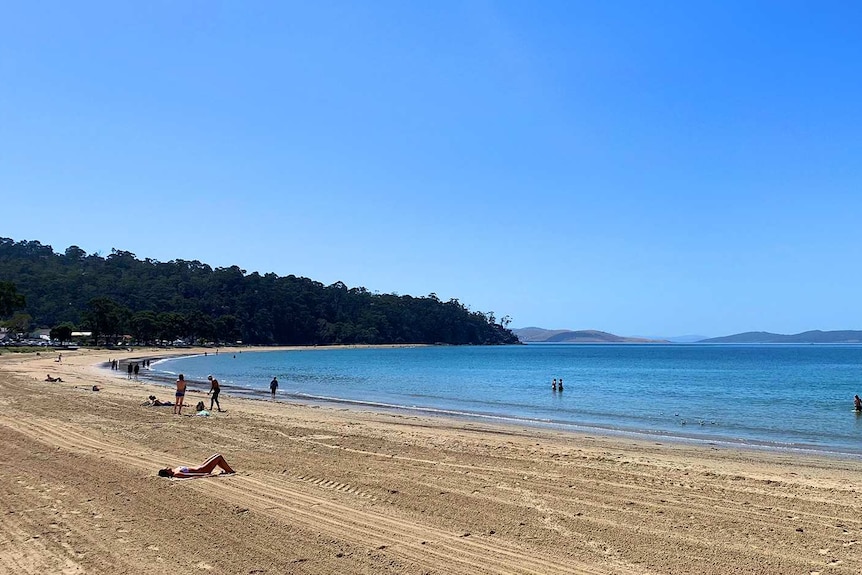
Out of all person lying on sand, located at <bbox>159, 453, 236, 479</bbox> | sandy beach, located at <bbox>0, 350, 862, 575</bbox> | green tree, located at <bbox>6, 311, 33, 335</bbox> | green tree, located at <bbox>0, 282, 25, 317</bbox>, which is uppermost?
green tree, located at <bbox>0, 282, 25, 317</bbox>

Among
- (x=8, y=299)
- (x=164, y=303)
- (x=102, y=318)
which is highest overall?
(x=164, y=303)

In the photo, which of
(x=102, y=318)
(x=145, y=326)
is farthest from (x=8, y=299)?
(x=145, y=326)

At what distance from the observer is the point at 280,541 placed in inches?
281

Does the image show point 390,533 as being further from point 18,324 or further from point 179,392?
point 18,324

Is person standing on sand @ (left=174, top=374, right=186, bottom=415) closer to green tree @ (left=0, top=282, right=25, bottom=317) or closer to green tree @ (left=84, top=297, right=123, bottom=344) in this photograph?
green tree @ (left=0, top=282, right=25, bottom=317)

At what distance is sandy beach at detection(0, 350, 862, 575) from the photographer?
665cm

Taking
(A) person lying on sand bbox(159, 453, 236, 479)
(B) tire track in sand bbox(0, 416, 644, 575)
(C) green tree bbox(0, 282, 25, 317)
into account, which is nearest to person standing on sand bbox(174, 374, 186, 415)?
(B) tire track in sand bbox(0, 416, 644, 575)

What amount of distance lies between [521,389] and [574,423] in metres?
20.2

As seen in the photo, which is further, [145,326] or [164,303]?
[164,303]

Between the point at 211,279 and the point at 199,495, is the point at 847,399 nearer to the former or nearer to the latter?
A: the point at 199,495

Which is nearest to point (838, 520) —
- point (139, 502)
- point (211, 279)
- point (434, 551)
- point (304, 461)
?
point (434, 551)

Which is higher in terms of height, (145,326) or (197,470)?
(145,326)

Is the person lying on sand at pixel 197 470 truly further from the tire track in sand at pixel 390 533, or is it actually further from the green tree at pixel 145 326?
the green tree at pixel 145 326

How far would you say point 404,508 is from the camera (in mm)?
8789
